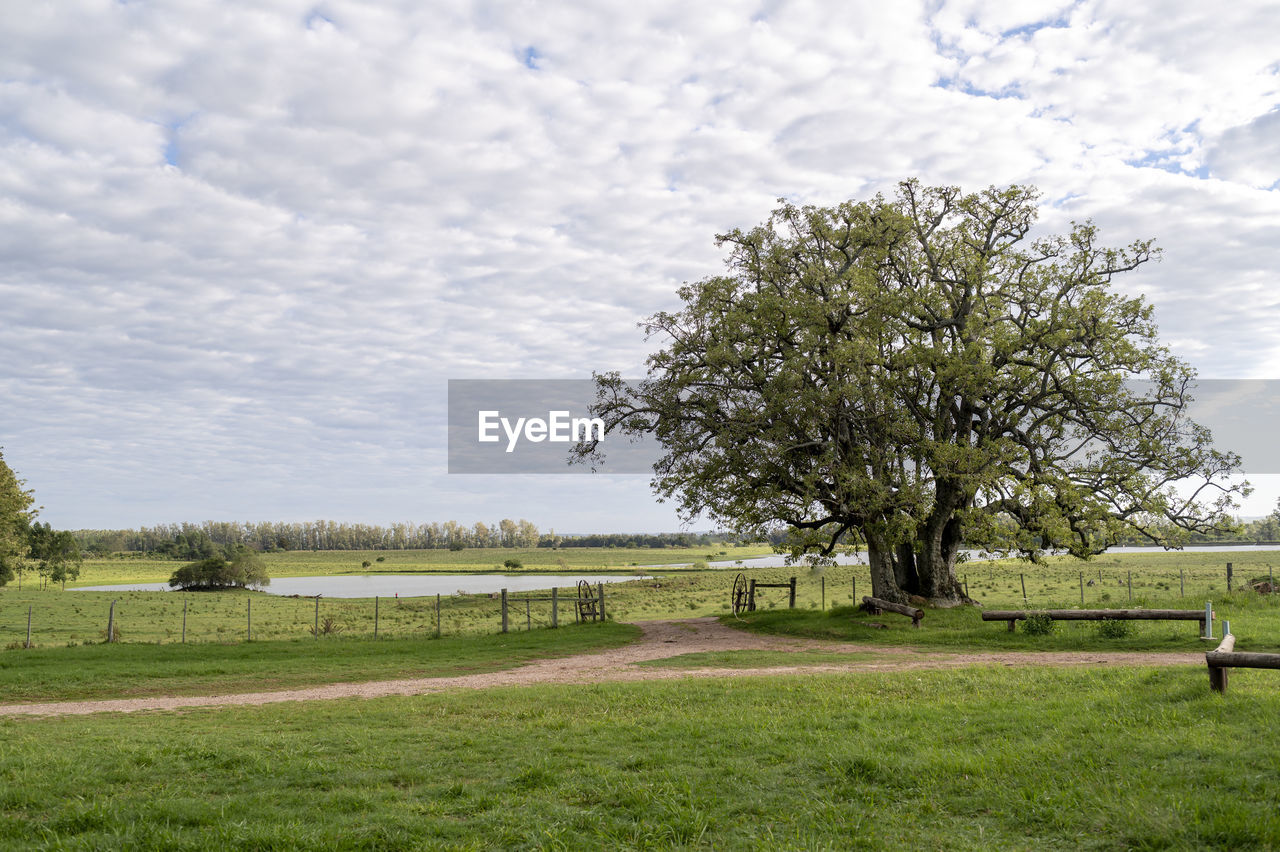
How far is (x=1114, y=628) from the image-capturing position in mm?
19641

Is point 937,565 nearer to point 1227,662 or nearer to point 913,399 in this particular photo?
point 913,399

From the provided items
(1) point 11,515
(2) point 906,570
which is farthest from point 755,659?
(1) point 11,515

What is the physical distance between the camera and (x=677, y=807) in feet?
21.9

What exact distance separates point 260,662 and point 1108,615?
22827 mm

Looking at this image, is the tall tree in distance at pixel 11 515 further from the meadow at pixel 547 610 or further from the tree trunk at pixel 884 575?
the tree trunk at pixel 884 575

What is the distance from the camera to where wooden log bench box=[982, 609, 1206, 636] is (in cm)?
1859

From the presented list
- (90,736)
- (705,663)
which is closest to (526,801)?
(90,736)

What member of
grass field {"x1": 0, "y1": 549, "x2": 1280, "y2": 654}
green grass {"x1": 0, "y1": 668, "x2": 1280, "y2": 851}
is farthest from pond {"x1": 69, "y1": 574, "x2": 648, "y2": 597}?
green grass {"x1": 0, "y1": 668, "x2": 1280, "y2": 851}

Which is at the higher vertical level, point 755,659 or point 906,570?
point 906,570

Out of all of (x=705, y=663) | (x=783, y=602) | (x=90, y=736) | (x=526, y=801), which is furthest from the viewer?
(x=783, y=602)

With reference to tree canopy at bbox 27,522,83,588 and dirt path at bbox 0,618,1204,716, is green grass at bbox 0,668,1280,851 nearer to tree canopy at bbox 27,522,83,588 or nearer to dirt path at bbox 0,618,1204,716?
dirt path at bbox 0,618,1204,716

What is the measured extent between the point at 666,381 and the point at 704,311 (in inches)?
124

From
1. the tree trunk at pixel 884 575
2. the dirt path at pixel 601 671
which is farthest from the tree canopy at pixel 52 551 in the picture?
the tree trunk at pixel 884 575

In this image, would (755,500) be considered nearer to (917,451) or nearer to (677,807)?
(917,451)
